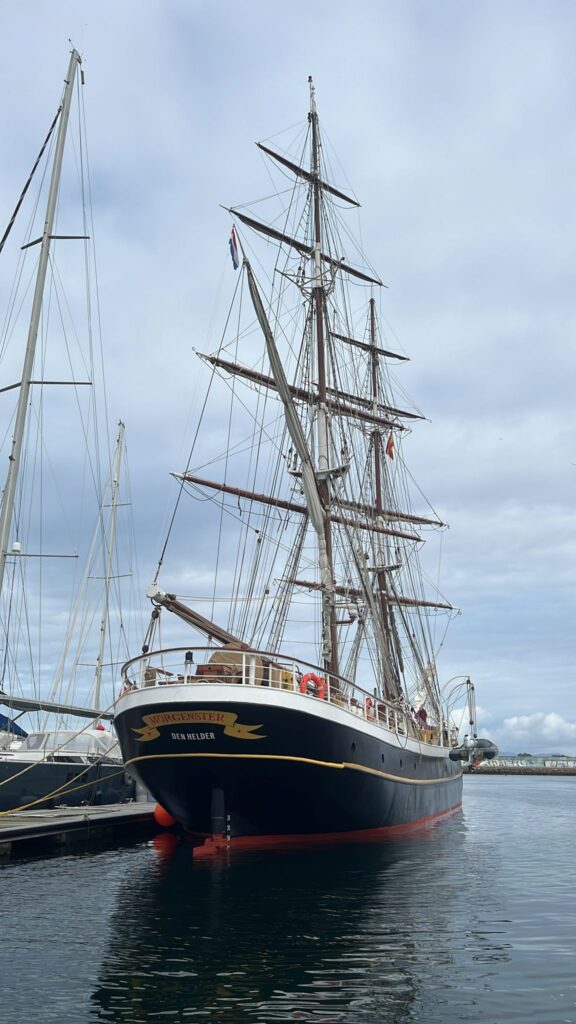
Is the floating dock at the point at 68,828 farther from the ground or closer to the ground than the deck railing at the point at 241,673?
closer to the ground

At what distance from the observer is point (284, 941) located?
41.7 ft

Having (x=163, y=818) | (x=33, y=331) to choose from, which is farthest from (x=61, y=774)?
(x=33, y=331)

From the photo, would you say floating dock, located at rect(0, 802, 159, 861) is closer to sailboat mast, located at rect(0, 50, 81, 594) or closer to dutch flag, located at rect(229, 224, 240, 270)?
sailboat mast, located at rect(0, 50, 81, 594)

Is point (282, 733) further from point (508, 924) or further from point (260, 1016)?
point (260, 1016)

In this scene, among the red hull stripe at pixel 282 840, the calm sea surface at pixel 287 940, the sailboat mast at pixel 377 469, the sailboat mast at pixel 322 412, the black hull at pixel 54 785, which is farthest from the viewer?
the sailboat mast at pixel 377 469

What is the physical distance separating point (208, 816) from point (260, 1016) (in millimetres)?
13437

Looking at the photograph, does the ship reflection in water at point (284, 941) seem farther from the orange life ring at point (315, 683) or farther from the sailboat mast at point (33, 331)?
the sailboat mast at point (33, 331)

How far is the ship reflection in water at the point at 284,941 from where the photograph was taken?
9.82 meters

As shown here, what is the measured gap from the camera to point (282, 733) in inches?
830

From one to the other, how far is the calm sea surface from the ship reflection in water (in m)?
0.03

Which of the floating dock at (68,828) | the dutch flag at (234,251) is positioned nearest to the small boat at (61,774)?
the floating dock at (68,828)

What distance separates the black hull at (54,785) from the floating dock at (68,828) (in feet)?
2.72

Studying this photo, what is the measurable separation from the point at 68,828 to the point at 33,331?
47.8ft

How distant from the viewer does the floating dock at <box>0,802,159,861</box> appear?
2238 centimetres
